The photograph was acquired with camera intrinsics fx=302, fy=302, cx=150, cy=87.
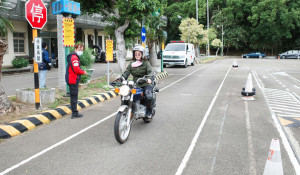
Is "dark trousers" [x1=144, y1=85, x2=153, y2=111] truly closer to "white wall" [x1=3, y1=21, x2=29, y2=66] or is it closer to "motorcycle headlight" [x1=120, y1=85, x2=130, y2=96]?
"motorcycle headlight" [x1=120, y1=85, x2=130, y2=96]

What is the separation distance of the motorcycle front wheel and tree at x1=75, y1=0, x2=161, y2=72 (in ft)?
30.6

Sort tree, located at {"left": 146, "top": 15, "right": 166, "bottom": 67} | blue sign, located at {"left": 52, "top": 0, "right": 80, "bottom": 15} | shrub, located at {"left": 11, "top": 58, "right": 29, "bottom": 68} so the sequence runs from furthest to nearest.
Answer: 1. shrub, located at {"left": 11, "top": 58, "right": 29, "bottom": 68}
2. tree, located at {"left": 146, "top": 15, "right": 166, "bottom": 67}
3. blue sign, located at {"left": 52, "top": 0, "right": 80, "bottom": 15}

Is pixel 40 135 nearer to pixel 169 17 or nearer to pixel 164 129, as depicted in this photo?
pixel 164 129

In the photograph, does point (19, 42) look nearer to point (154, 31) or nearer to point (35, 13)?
point (154, 31)

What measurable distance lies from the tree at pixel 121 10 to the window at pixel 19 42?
11139mm

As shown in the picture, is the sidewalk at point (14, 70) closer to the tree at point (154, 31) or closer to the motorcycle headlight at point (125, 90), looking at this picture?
the tree at point (154, 31)

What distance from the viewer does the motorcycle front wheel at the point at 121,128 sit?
536 centimetres

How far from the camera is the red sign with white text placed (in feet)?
25.5

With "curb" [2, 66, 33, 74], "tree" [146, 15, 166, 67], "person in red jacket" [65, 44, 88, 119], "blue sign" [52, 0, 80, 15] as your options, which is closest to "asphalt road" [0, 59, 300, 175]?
"person in red jacket" [65, 44, 88, 119]

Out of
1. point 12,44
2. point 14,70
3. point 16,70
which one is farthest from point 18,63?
point 12,44

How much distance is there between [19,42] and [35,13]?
18498 mm

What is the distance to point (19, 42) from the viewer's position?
24641 millimetres

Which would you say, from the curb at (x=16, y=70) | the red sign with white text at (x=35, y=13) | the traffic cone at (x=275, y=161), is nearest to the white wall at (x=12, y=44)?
the curb at (x=16, y=70)

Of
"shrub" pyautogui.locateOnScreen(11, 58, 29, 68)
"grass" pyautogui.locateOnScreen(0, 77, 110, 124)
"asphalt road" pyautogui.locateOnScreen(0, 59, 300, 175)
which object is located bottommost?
"asphalt road" pyautogui.locateOnScreen(0, 59, 300, 175)
